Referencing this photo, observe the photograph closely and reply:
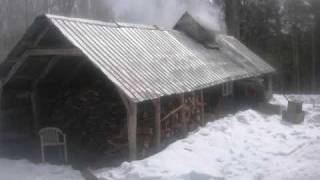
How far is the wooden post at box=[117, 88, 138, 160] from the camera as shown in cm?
1176

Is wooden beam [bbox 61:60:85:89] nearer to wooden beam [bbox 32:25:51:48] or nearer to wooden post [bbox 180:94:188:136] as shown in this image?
wooden beam [bbox 32:25:51:48]

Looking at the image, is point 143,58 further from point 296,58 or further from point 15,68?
point 296,58

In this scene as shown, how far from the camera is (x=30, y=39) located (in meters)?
12.6

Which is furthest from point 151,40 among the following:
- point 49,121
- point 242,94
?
point 242,94

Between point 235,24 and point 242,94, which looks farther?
point 235,24

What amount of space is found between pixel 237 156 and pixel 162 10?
34.0m

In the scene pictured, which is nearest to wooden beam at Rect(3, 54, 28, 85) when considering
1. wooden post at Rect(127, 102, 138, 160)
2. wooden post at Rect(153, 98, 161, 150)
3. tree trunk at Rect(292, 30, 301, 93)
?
wooden post at Rect(127, 102, 138, 160)

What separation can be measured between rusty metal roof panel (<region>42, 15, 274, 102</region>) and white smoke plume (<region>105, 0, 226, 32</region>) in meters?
21.5

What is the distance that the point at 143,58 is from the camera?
14.5m

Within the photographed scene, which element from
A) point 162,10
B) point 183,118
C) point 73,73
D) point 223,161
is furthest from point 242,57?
point 162,10

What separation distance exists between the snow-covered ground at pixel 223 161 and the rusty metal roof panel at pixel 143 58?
158 centimetres

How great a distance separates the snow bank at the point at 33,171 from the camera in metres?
11.6

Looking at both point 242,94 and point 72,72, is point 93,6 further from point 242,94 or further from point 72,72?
point 72,72

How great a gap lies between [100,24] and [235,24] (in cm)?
2395
